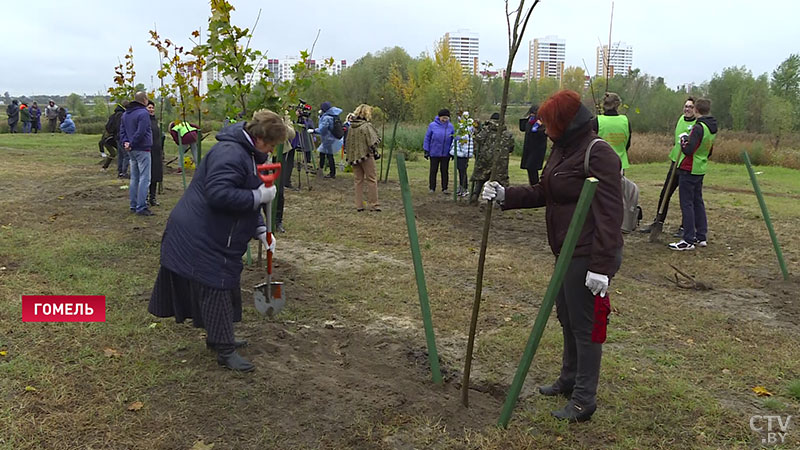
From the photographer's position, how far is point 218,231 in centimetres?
373

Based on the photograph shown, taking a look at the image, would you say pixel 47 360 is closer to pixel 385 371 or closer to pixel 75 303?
pixel 75 303

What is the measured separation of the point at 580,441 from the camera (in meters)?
3.31

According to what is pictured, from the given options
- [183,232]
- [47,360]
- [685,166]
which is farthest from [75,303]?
[685,166]

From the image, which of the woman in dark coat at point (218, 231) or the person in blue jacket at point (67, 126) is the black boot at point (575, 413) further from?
the person in blue jacket at point (67, 126)

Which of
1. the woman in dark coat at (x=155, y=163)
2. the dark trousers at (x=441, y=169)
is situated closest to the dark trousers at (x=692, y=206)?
the dark trousers at (x=441, y=169)

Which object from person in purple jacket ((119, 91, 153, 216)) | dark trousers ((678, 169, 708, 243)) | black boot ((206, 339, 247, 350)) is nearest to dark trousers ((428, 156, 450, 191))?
dark trousers ((678, 169, 708, 243))

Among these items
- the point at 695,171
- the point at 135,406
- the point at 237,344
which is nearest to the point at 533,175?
the point at 695,171

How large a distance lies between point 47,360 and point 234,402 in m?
1.47

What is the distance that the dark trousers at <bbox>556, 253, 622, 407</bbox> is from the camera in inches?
126

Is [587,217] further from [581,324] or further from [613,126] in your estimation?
[613,126]

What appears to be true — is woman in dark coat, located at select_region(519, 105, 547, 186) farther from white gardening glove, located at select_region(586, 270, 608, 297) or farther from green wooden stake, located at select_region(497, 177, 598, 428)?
green wooden stake, located at select_region(497, 177, 598, 428)

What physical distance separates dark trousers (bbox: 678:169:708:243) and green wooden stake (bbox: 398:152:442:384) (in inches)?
206

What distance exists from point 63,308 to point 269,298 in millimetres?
1864

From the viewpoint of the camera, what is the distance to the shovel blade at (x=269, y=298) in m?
4.72
